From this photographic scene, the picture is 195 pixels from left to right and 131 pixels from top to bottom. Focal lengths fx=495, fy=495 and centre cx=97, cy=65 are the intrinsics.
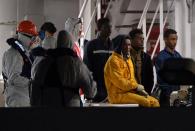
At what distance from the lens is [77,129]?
7.84 ft

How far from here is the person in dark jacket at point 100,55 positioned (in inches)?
225

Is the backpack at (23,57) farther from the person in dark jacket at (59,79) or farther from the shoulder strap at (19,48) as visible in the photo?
the person in dark jacket at (59,79)

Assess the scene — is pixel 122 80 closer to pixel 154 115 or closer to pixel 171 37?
pixel 171 37

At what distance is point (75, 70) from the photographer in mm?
4211

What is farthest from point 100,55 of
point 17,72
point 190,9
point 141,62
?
point 190,9

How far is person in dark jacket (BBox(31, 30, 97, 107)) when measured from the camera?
4199 mm

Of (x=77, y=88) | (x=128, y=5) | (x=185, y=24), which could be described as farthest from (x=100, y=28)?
(x=128, y=5)

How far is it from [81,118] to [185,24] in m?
5.94

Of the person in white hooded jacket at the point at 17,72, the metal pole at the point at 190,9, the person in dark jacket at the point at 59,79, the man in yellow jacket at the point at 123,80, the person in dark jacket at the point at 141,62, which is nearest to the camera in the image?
the person in dark jacket at the point at 59,79

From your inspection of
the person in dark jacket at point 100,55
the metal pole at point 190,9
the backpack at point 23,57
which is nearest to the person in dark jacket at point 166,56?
the person in dark jacket at point 100,55

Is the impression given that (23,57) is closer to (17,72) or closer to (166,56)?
(17,72)

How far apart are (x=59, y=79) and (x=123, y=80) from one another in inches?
44.3

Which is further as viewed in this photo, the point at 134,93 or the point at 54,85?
the point at 134,93

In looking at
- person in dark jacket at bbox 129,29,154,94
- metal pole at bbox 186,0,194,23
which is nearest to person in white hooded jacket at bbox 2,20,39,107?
person in dark jacket at bbox 129,29,154,94
